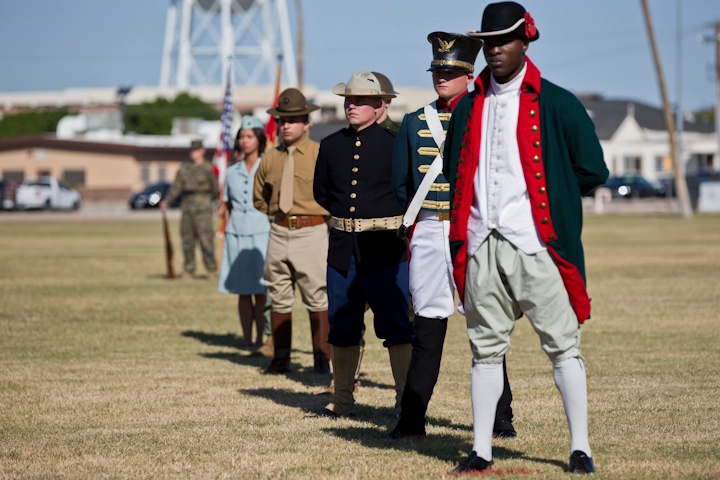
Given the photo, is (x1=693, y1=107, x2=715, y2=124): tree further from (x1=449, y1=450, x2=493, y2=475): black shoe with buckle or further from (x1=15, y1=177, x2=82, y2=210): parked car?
(x1=449, y1=450, x2=493, y2=475): black shoe with buckle

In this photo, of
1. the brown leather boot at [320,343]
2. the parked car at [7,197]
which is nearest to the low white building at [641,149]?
the parked car at [7,197]

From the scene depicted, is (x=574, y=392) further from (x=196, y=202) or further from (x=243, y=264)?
(x=196, y=202)

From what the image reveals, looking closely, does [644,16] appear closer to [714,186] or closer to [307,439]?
[714,186]

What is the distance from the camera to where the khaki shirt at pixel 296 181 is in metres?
10.1

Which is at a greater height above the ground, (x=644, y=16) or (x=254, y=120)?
(x=644, y=16)

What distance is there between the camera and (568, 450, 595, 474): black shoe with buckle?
20.5 ft

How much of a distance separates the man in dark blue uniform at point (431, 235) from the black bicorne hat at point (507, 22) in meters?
1.28

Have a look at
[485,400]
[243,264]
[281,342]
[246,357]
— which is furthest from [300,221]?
[485,400]

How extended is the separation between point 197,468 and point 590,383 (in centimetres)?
392

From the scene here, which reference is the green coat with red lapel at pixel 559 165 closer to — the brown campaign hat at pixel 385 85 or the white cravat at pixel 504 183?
the white cravat at pixel 504 183

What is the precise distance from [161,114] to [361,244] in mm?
97369

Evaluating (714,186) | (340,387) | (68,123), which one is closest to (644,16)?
(714,186)

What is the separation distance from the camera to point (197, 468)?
6766 millimetres

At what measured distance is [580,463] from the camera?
6262mm
